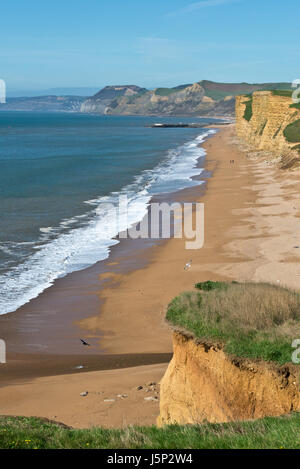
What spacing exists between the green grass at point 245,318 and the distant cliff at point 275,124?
153ft

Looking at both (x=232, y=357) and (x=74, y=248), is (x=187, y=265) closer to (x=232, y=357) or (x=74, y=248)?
(x=74, y=248)

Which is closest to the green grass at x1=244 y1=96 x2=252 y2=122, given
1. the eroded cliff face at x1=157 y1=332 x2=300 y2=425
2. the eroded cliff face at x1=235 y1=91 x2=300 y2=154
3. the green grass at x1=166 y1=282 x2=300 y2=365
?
the eroded cliff face at x1=235 y1=91 x2=300 y2=154

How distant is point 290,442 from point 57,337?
37.7 ft

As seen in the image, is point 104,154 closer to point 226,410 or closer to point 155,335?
point 155,335

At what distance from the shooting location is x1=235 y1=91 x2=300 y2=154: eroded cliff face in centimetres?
6500

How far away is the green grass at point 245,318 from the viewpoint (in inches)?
373

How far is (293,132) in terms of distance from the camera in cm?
5944

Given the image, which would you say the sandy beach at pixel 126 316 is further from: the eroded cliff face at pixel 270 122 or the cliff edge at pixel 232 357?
the eroded cliff face at pixel 270 122

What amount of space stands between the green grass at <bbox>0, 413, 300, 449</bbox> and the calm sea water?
11.9 meters

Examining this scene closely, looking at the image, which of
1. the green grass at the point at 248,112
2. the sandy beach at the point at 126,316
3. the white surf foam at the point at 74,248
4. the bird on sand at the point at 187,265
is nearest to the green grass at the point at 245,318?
the sandy beach at the point at 126,316

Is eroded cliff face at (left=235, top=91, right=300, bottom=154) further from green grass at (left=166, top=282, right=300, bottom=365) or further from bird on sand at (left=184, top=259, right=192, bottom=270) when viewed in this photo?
green grass at (left=166, top=282, right=300, bottom=365)

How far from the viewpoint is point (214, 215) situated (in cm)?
3556

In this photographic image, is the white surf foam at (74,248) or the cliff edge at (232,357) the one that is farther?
the white surf foam at (74,248)

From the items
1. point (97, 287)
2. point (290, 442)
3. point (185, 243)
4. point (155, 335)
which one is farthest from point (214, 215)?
point (290, 442)
